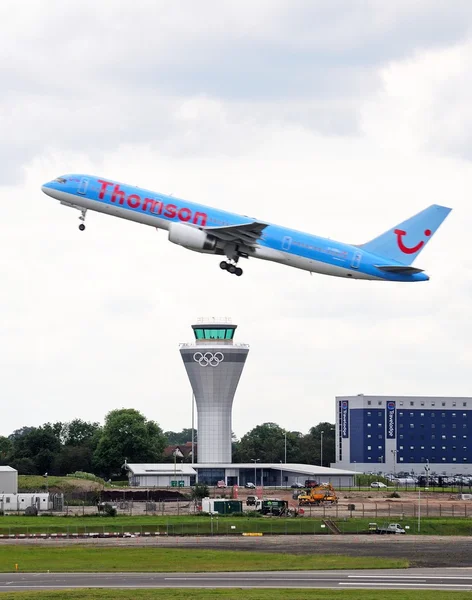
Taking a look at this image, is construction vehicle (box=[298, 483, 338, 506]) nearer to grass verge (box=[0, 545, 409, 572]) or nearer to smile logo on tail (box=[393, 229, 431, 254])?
smile logo on tail (box=[393, 229, 431, 254])

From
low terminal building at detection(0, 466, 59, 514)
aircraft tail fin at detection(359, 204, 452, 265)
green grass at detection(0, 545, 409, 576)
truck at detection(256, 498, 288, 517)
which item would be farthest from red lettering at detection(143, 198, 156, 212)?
low terminal building at detection(0, 466, 59, 514)

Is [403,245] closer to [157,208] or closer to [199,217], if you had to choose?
[199,217]

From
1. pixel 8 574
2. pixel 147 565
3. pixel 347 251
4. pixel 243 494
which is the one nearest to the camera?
pixel 8 574

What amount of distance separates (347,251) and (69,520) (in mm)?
41478

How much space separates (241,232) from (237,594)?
3881cm

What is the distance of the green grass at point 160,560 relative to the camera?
77562 mm

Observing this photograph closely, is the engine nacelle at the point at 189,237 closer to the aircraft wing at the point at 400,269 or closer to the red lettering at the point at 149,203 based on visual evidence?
the red lettering at the point at 149,203

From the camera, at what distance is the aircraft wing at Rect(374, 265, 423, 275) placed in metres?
A: 94.0

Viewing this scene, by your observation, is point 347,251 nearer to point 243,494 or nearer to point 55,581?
point 55,581

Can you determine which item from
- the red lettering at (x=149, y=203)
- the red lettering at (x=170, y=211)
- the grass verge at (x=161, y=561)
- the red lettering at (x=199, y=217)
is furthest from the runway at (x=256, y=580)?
the red lettering at (x=149, y=203)

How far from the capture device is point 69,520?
116 m

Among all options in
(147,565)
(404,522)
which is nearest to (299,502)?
(404,522)

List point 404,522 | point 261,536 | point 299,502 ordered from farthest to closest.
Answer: point 299,502, point 404,522, point 261,536

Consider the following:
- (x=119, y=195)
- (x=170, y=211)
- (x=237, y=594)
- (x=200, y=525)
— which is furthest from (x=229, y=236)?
(x=237, y=594)
